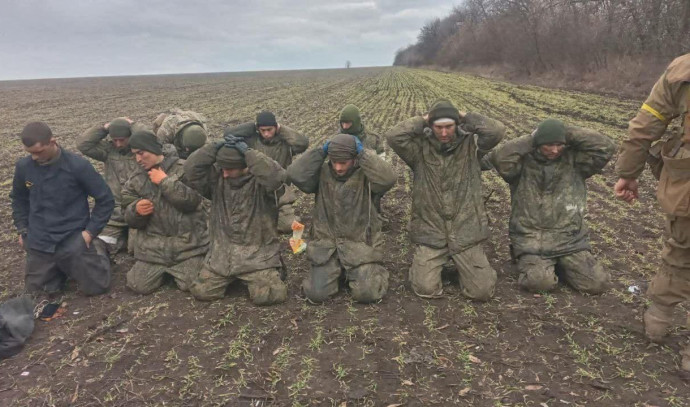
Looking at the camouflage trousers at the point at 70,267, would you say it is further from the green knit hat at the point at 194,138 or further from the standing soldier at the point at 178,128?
the standing soldier at the point at 178,128

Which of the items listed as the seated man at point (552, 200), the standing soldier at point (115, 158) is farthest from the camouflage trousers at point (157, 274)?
the seated man at point (552, 200)

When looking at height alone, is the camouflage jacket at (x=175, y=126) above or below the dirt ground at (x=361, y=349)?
above

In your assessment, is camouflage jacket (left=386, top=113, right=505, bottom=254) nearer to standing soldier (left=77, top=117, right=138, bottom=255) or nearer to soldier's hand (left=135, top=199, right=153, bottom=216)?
soldier's hand (left=135, top=199, right=153, bottom=216)

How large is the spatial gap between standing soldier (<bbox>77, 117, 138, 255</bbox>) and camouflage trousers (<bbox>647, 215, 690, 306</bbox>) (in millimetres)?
5415

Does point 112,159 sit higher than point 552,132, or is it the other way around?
point 552,132

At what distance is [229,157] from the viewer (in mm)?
4340

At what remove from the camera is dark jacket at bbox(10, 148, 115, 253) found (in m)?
4.45

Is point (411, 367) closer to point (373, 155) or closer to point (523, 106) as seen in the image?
point (373, 155)

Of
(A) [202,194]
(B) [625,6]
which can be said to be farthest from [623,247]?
(B) [625,6]

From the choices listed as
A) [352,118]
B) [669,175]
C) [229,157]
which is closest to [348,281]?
[229,157]

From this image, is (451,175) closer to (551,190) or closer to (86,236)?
(551,190)

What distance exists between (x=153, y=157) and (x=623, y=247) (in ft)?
17.6

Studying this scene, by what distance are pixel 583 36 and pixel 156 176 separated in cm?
2957

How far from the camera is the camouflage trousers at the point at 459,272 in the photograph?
14.5 ft
